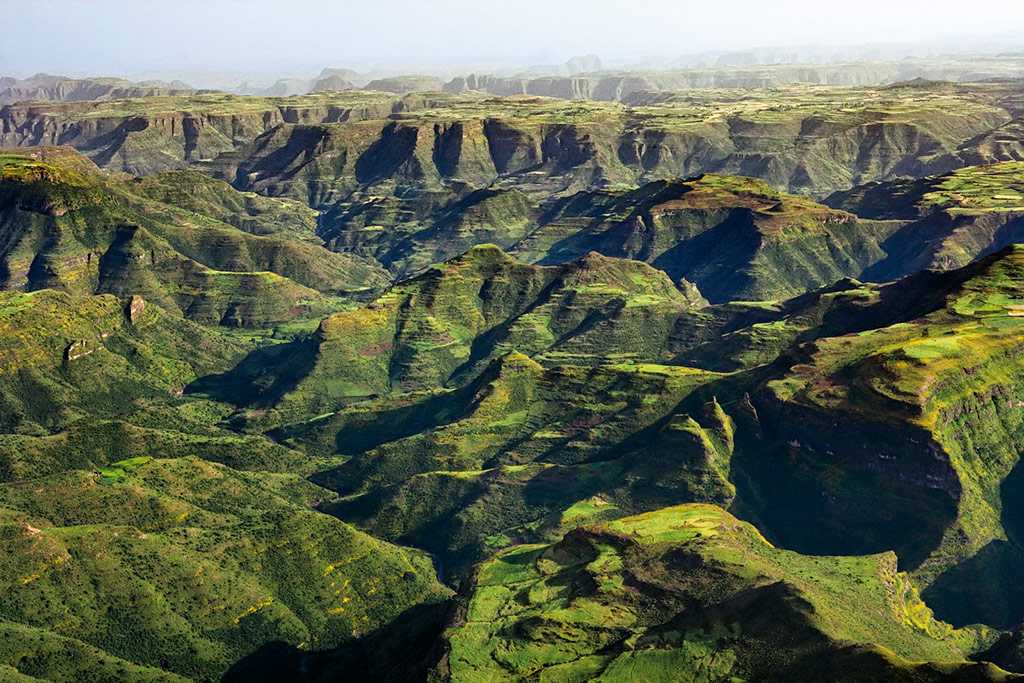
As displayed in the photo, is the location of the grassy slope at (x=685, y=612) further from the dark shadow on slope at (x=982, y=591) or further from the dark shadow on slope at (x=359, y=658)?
the dark shadow on slope at (x=359, y=658)

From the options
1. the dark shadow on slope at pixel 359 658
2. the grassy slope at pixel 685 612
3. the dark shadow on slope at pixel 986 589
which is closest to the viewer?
the grassy slope at pixel 685 612

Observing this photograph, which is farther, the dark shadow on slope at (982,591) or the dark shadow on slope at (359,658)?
the dark shadow on slope at (982,591)

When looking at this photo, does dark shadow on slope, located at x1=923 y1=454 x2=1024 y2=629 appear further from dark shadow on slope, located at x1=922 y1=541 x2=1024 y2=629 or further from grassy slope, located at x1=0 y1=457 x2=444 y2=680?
grassy slope, located at x1=0 y1=457 x2=444 y2=680

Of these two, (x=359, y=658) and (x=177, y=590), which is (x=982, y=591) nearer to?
(x=359, y=658)

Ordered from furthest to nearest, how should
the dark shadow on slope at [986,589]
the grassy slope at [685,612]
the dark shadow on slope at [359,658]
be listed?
the dark shadow on slope at [986,589] < the dark shadow on slope at [359,658] < the grassy slope at [685,612]

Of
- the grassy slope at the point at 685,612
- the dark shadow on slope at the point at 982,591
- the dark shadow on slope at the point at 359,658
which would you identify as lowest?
the dark shadow on slope at the point at 359,658

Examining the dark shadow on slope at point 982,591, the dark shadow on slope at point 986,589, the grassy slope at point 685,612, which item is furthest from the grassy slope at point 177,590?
the dark shadow on slope at point 986,589

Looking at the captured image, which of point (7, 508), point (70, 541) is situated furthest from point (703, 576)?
point (7, 508)

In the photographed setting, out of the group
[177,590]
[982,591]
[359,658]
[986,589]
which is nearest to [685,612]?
[359,658]

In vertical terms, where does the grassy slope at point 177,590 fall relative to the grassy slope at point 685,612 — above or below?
below

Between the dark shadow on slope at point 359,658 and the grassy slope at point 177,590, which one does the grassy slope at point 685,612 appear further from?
the grassy slope at point 177,590

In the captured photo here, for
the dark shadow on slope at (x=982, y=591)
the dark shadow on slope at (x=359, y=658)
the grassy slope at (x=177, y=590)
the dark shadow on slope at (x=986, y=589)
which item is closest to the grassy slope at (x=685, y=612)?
the dark shadow on slope at (x=982, y=591)
